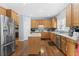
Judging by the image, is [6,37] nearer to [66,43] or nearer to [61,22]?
[66,43]

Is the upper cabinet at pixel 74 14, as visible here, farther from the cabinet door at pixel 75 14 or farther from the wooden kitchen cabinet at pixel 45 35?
the wooden kitchen cabinet at pixel 45 35

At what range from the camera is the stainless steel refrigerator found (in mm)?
2699

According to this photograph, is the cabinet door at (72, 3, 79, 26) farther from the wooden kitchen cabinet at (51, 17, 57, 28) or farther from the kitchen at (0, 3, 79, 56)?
the wooden kitchen cabinet at (51, 17, 57, 28)

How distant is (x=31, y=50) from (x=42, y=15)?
157 centimetres

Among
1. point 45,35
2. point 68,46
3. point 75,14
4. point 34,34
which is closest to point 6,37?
point 34,34

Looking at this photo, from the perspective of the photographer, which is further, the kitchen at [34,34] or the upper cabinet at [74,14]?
the upper cabinet at [74,14]

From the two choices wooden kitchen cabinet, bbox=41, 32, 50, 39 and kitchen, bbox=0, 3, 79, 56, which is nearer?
kitchen, bbox=0, 3, 79, 56

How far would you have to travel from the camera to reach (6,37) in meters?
2.85

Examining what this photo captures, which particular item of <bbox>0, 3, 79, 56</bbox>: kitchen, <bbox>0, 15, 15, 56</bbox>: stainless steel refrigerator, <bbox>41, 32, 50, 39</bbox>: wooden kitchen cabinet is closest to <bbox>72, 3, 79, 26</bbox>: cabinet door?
<bbox>0, 3, 79, 56</bbox>: kitchen

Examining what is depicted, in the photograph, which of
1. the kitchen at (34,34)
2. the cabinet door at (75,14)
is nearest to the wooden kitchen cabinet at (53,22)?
the kitchen at (34,34)

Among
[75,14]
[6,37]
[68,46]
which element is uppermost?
[75,14]

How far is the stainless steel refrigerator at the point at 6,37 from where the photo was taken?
2.70 meters

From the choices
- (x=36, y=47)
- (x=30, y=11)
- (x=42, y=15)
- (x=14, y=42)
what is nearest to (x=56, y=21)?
(x=42, y=15)

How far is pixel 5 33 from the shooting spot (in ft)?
9.18
